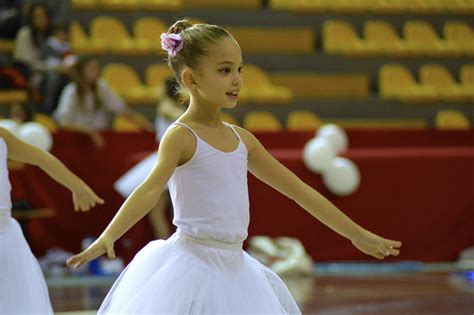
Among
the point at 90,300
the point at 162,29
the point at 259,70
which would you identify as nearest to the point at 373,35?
the point at 259,70

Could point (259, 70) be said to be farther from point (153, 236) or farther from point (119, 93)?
point (153, 236)

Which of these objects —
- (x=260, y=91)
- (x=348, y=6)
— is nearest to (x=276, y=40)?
(x=260, y=91)

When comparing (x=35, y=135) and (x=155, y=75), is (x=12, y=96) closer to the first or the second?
(x=155, y=75)

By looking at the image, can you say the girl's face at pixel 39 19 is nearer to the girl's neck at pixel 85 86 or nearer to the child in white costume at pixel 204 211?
the girl's neck at pixel 85 86

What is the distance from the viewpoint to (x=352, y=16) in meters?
13.8

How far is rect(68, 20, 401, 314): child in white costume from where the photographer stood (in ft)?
10.2

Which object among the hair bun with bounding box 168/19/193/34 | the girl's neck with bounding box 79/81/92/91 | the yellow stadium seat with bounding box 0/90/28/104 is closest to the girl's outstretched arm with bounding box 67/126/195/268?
the hair bun with bounding box 168/19/193/34

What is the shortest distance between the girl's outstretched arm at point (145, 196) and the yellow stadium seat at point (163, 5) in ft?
31.2

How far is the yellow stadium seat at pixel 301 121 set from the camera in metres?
11.7

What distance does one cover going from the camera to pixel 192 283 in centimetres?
310

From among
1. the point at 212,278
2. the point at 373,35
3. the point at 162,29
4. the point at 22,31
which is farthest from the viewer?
the point at 373,35

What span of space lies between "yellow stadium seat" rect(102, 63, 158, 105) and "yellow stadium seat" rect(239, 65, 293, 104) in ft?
4.25

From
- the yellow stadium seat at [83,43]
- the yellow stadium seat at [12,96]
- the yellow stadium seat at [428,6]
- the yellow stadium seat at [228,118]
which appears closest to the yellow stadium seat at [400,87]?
the yellow stadium seat at [428,6]

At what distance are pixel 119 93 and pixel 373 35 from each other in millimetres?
4219
